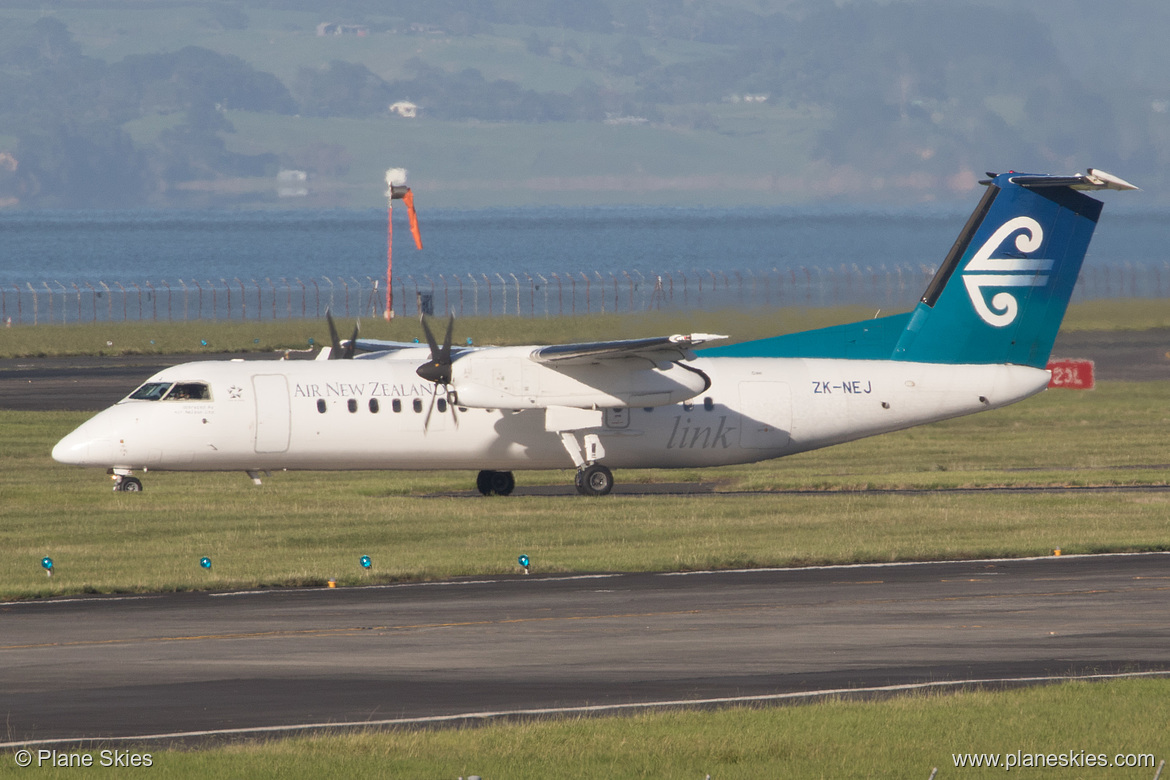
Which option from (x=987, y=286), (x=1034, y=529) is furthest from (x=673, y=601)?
(x=987, y=286)

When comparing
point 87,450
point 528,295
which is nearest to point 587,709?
point 87,450

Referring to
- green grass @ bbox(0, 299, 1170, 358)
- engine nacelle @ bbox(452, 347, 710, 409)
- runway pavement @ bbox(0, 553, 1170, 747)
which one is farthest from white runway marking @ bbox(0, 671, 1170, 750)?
green grass @ bbox(0, 299, 1170, 358)

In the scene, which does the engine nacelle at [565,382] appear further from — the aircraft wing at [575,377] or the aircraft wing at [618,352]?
the aircraft wing at [618,352]

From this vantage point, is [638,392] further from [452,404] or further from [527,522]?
[527,522]

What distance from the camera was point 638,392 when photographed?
3169 cm

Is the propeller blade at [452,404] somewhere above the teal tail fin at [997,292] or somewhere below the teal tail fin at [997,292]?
below

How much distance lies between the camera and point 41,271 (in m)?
186

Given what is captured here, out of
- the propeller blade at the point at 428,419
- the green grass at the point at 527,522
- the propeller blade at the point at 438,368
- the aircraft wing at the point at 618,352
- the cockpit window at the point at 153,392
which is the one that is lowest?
the green grass at the point at 527,522

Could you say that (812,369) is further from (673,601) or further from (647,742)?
(647,742)

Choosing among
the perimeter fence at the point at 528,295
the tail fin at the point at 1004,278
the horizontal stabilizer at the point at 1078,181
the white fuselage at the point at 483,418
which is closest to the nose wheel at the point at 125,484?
the white fuselage at the point at 483,418

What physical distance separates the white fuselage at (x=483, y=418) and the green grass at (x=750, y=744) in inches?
734

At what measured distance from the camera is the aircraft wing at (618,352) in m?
29.9

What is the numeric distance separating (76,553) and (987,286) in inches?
784

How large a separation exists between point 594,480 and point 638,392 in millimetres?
2379
